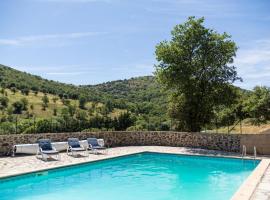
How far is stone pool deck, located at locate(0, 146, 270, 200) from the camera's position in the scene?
6.95 metres

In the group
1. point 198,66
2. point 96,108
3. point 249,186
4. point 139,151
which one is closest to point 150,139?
point 139,151

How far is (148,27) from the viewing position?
67.2 feet

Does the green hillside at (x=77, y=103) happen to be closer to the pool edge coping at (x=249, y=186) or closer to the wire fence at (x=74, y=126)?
the wire fence at (x=74, y=126)

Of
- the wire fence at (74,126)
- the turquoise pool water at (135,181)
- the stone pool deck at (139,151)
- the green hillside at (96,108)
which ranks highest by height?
the green hillside at (96,108)

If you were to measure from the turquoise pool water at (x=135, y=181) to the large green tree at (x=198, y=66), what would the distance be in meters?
5.05

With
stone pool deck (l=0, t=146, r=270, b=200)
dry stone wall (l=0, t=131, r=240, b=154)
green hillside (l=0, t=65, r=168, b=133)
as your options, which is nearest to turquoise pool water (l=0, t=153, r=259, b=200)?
stone pool deck (l=0, t=146, r=270, b=200)

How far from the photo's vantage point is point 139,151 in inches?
640

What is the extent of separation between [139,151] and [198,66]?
6033 mm

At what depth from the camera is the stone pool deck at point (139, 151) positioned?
6945 millimetres

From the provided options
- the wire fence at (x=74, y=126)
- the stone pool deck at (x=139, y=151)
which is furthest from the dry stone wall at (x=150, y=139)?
the wire fence at (x=74, y=126)

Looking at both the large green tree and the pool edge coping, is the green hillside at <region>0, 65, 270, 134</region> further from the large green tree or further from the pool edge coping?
the pool edge coping

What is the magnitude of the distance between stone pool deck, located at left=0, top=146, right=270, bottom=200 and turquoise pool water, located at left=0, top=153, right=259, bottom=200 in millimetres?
343

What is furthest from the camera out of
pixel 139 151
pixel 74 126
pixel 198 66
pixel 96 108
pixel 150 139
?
pixel 96 108

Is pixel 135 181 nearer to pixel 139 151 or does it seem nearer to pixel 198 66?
pixel 139 151
